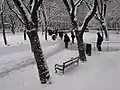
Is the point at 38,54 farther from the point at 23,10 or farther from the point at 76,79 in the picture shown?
the point at 76,79

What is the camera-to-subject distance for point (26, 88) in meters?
10.5

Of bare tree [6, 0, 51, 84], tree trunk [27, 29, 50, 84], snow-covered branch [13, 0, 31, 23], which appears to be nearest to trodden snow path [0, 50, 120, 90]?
tree trunk [27, 29, 50, 84]

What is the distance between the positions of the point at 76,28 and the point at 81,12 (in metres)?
48.6

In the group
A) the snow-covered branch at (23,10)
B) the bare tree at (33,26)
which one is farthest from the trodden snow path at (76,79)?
the snow-covered branch at (23,10)

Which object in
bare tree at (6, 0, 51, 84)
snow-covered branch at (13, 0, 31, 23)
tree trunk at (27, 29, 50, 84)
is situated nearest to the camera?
snow-covered branch at (13, 0, 31, 23)

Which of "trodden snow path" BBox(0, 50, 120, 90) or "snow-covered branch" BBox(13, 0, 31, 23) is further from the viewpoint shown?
"trodden snow path" BBox(0, 50, 120, 90)

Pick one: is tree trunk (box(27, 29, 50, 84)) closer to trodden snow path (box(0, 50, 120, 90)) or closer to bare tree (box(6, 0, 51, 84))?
bare tree (box(6, 0, 51, 84))

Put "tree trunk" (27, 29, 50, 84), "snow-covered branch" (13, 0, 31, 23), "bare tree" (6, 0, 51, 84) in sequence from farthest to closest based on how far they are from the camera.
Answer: "tree trunk" (27, 29, 50, 84) → "bare tree" (6, 0, 51, 84) → "snow-covered branch" (13, 0, 31, 23)

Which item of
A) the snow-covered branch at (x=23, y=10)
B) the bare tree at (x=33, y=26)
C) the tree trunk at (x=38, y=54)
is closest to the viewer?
the snow-covered branch at (x=23, y=10)

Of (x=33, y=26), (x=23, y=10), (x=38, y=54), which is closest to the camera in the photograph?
(x=23, y=10)

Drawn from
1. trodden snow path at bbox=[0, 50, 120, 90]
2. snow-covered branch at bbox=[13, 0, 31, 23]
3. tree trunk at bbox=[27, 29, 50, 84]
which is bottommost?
trodden snow path at bbox=[0, 50, 120, 90]

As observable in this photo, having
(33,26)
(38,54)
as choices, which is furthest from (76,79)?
(33,26)

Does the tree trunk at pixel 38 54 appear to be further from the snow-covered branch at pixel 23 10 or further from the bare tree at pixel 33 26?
the snow-covered branch at pixel 23 10

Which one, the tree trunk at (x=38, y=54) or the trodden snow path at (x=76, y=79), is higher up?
the tree trunk at (x=38, y=54)
